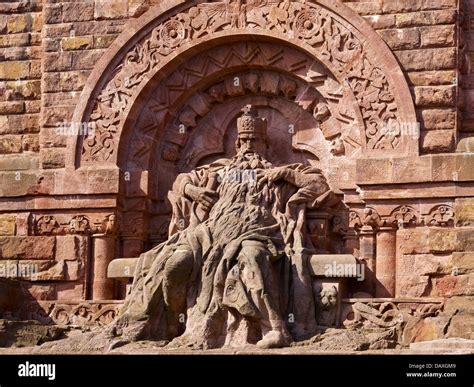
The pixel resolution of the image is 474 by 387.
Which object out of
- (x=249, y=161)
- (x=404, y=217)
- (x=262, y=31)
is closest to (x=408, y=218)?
(x=404, y=217)

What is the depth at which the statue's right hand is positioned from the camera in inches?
909

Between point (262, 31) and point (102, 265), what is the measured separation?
382 centimetres

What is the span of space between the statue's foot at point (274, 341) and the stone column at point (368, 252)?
1.94 metres

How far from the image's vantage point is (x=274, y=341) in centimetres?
2142

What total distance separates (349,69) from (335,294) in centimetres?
315

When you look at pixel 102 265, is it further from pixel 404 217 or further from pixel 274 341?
pixel 404 217

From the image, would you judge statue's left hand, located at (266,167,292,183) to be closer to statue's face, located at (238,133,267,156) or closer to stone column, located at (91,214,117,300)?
statue's face, located at (238,133,267,156)

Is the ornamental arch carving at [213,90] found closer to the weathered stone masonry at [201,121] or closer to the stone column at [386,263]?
the weathered stone masonry at [201,121]

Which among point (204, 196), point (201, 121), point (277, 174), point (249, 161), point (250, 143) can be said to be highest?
point (201, 121)

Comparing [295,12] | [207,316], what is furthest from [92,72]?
[207,316]

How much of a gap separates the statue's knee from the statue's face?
1985 mm

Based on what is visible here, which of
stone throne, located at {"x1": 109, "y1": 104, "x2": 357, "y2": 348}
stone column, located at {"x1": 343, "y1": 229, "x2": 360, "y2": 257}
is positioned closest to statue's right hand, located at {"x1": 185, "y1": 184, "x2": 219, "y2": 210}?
stone throne, located at {"x1": 109, "y1": 104, "x2": 357, "y2": 348}

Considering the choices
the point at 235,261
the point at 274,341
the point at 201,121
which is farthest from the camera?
the point at 201,121

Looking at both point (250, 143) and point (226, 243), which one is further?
point (250, 143)
